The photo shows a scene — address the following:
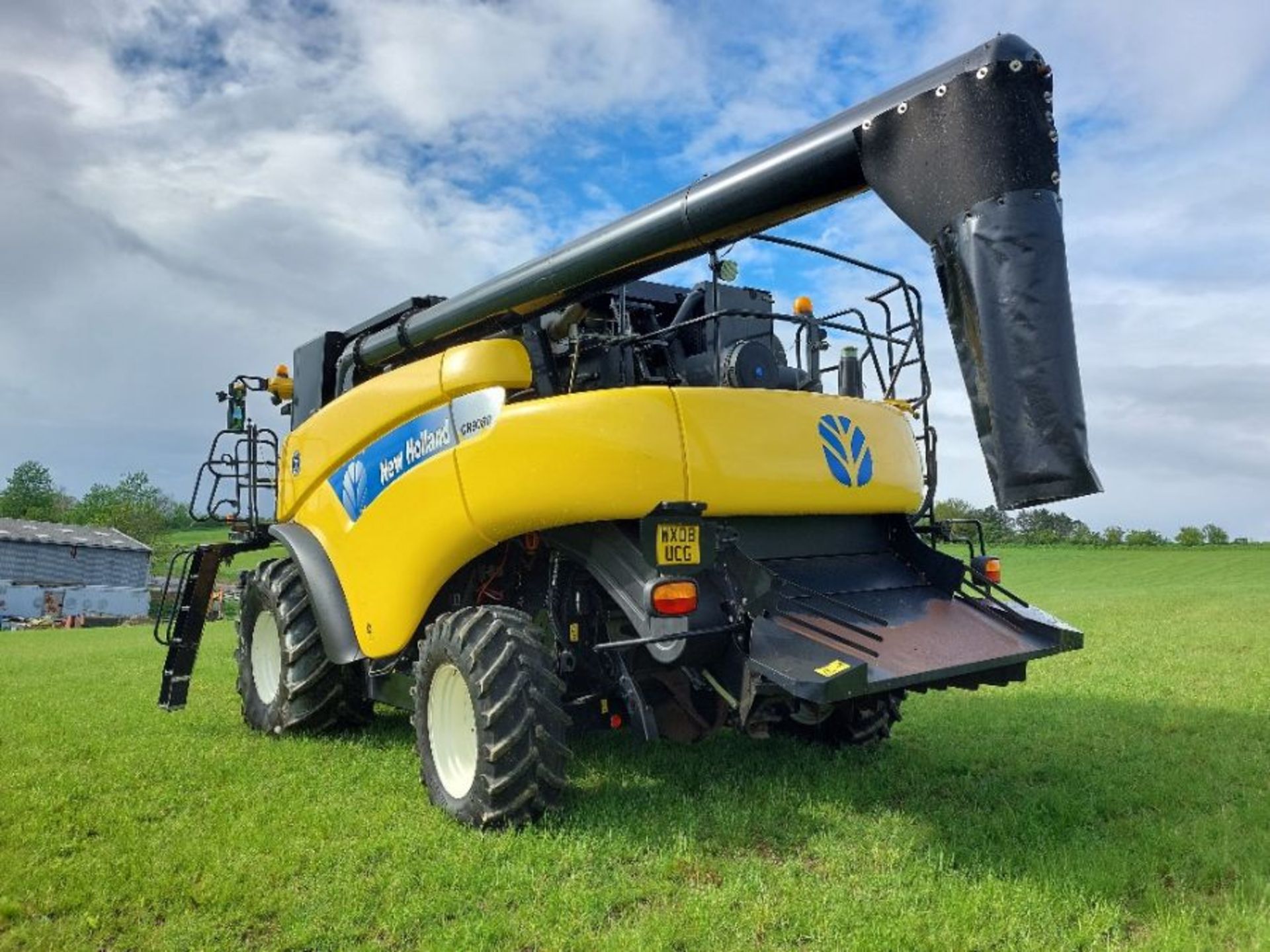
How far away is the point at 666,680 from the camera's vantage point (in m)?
4.85

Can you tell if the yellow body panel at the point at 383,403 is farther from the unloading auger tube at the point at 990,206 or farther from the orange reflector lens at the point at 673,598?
the unloading auger tube at the point at 990,206

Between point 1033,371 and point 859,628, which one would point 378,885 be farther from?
point 1033,371

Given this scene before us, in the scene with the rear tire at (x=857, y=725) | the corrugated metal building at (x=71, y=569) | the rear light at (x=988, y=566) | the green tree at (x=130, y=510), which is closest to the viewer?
the rear light at (x=988, y=566)

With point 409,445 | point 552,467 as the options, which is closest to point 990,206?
point 552,467

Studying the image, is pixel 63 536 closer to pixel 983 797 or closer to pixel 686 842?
pixel 686 842

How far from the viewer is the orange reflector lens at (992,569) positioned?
5523mm

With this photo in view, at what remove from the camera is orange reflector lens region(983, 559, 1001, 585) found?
217 inches

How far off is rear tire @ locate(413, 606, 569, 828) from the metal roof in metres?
47.2

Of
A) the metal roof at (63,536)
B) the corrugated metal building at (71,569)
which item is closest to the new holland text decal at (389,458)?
the corrugated metal building at (71,569)

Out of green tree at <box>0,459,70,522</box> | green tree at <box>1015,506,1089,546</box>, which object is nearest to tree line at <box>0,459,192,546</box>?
green tree at <box>0,459,70,522</box>

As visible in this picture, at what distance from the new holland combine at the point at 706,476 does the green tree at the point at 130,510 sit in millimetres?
69535

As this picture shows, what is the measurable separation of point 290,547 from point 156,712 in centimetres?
256

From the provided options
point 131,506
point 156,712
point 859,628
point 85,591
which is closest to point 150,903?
point 859,628

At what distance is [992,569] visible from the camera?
558 cm
